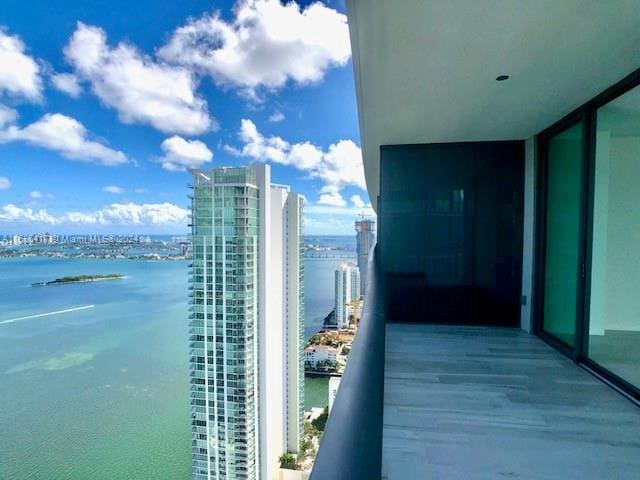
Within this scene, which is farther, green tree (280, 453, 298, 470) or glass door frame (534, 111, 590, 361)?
green tree (280, 453, 298, 470)

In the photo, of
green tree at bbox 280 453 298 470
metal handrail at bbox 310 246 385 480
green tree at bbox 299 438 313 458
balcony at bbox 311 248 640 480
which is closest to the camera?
metal handrail at bbox 310 246 385 480

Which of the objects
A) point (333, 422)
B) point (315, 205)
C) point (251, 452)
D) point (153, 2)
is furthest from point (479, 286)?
point (315, 205)

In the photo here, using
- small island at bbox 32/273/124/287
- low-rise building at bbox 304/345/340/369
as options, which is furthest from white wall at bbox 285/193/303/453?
small island at bbox 32/273/124/287

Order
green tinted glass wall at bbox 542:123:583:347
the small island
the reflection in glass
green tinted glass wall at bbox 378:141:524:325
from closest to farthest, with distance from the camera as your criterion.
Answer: the reflection in glass < green tinted glass wall at bbox 542:123:583:347 < green tinted glass wall at bbox 378:141:524:325 < the small island

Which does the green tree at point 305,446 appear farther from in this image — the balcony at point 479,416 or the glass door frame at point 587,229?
the glass door frame at point 587,229

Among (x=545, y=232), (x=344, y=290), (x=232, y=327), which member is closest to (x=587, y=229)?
(x=545, y=232)

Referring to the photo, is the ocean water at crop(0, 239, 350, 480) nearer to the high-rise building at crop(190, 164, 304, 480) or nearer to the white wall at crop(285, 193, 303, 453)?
the high-rise building at crop(190, 164, 304, 480)

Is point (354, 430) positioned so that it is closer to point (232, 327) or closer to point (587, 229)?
point (587, 229)
